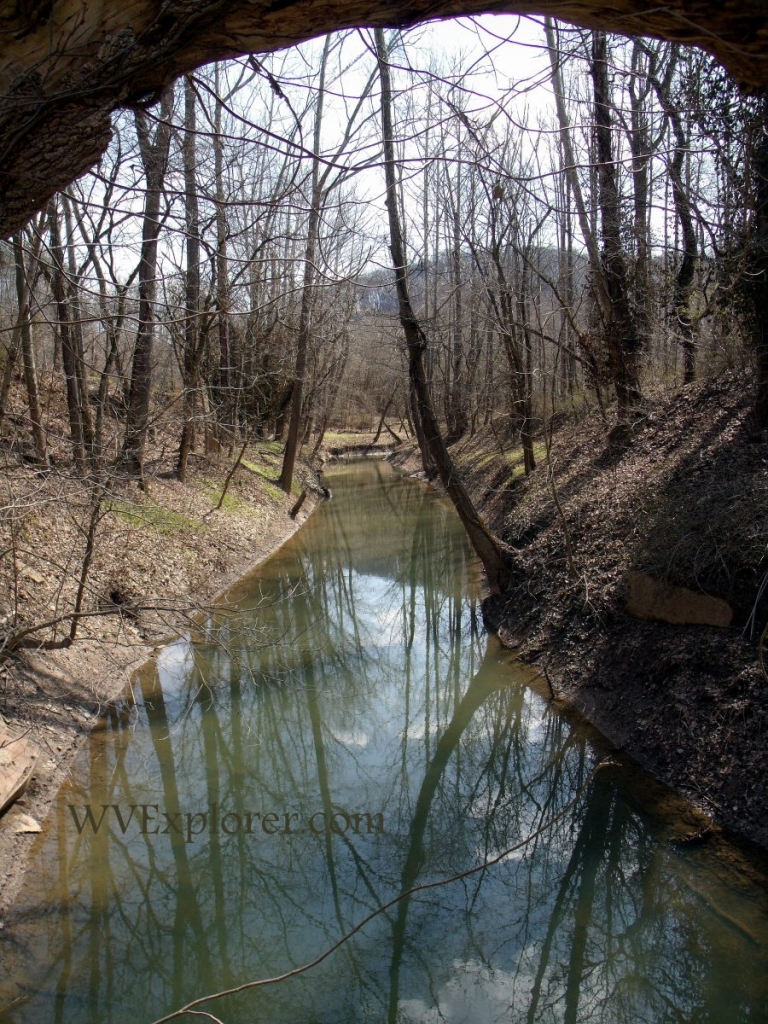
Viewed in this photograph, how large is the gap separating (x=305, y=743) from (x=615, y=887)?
12.5ft

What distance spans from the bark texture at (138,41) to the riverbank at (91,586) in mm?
4084

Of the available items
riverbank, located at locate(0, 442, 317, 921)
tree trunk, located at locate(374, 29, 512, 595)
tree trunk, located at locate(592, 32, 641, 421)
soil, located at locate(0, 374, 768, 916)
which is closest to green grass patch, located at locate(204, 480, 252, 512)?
riverbank, located at locate(0, 442, 317, 921)

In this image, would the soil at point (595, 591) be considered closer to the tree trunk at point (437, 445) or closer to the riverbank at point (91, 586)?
the riverbank at point (91, 586)

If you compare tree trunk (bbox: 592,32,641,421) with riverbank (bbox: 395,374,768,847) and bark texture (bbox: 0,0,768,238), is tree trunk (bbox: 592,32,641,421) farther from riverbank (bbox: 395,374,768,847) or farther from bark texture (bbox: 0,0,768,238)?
bark texture (bbox: 0,0,768,238)

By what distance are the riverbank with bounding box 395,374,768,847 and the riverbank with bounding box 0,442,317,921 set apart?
4.53 m

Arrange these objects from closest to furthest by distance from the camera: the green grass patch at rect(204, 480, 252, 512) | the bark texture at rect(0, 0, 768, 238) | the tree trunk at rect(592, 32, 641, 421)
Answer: the bark texture at rect(0, 0, 768, 238) < the tree trunk at rect(592, 32, 641, 421) < the green grass patch at rect(204, 480, 252, 512)

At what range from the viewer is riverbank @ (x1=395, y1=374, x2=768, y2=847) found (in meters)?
6.82

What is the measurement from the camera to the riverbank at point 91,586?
7.14m

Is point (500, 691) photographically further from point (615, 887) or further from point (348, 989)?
point (348, 989)

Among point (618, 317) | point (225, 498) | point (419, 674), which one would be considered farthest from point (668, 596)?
point (225, 498)

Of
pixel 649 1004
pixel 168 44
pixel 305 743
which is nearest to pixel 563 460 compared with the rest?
pixel 305 743

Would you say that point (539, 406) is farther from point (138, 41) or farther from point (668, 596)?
point (138, 41)

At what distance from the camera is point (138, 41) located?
6.69ft

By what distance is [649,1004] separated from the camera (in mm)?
4949
